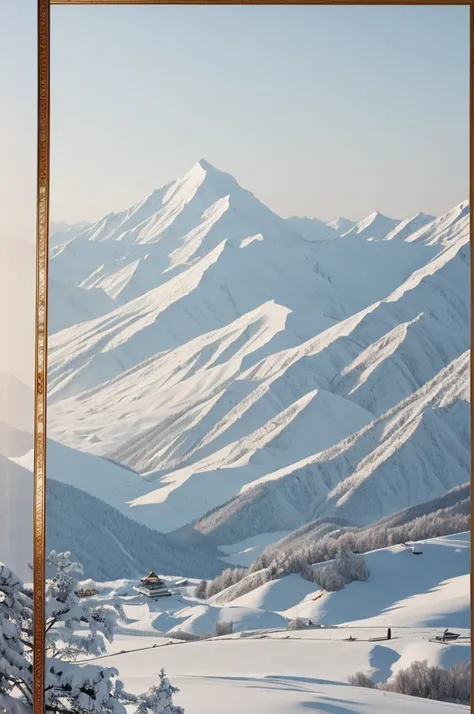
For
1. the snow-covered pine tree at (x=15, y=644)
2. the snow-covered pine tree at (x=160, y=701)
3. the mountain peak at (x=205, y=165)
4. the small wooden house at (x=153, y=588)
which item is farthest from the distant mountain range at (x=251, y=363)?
the snow-covered pine tree at (x=160, y=701)

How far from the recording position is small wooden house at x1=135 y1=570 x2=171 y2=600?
98.8 inches

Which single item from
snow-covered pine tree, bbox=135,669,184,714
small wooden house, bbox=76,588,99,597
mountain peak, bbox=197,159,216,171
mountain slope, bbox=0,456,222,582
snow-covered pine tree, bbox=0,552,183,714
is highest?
mountain peak, bbox=197,159,216,171

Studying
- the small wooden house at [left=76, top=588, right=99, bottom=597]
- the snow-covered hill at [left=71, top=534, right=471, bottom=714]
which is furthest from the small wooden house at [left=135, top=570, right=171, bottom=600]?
the small wooden house at [left=76, top=588, right=99, bottom=597]

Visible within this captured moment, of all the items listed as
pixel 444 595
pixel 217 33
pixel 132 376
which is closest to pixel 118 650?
pixel 132 376

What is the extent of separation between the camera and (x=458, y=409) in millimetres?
2553

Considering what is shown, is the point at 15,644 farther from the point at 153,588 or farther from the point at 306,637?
the point at 306,637

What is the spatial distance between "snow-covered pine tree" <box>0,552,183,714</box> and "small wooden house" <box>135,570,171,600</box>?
0.09m

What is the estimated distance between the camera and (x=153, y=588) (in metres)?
2.51

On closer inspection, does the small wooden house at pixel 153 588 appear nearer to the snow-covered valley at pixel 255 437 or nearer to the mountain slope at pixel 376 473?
the snow-covered valley at pixel 255 437

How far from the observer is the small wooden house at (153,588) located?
8.23 ft

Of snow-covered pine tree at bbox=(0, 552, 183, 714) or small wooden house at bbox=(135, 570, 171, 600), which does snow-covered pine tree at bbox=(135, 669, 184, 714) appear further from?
small wooden house at bbox=(135, 570, 171, 600)

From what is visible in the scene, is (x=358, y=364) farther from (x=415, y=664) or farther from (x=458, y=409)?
(x=415, y=664)

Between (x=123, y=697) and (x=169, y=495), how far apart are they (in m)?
0.59

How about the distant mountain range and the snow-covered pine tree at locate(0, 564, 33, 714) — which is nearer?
the snow-covered pine tree at locate(0, 564, 33, 714)
